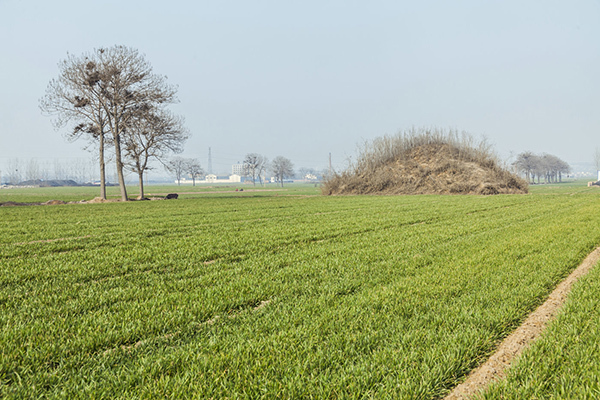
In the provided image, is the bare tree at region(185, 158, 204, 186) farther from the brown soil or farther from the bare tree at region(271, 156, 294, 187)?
the brown soil

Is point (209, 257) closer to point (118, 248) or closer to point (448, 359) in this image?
point (118, 248)

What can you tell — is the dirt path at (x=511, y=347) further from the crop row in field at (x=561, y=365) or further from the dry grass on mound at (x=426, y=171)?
the dry grass on mound at (x=426, y=171)

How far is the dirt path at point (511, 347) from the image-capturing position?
2.87 metres

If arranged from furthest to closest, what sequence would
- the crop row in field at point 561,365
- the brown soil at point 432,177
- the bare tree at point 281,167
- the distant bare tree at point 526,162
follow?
the bare tree at point 281,167 → the distant bare tree at point 526,162 → the brown soil at point 432,177 → the crop row in field at point 561,365

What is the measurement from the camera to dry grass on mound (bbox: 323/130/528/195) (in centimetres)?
3550

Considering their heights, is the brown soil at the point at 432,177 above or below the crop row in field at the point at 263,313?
above

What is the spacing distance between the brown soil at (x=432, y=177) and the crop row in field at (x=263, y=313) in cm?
2827

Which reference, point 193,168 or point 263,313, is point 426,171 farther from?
point 193,168

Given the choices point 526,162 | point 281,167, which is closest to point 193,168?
point 281,167

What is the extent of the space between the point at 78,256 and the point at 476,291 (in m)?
6.82

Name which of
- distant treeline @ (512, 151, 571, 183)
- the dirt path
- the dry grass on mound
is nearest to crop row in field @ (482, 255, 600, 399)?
the dirt path

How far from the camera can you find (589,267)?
630 cm

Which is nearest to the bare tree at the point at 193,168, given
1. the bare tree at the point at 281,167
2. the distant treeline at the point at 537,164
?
the bare tree at the point at 281,167

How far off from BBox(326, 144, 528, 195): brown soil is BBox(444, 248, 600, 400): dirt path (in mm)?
31927
